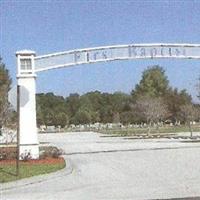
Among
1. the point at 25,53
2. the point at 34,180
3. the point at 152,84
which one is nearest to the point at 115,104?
the point at 152,84

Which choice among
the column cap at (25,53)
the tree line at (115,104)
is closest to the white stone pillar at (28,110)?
the column cap at (25,53)

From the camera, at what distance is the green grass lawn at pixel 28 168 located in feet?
52.0

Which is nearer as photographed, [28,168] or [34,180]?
[34,180]

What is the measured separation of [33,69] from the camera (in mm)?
22484

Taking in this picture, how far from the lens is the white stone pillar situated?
21.9 meters

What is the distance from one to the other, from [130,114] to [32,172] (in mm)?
80504

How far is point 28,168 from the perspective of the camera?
18188mm

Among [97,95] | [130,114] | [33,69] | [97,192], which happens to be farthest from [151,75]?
[97,192]

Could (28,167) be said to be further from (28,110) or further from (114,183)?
(114,183)

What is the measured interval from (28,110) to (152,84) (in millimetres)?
76535

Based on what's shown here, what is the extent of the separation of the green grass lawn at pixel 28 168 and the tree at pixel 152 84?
74.8m

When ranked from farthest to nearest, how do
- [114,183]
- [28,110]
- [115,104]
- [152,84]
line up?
[115,104], [152,84], [28,110], [114,183]

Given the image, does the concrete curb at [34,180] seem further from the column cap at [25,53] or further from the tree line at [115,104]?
the tree line at [115,104]

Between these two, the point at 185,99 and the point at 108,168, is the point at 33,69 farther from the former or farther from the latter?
the point at 185,99
